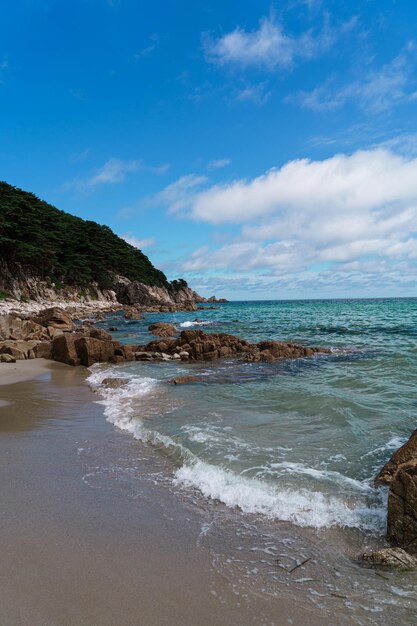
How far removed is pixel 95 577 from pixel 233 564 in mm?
1174

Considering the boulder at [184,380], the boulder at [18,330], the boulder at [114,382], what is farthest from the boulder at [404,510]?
the boulder at [18,330]

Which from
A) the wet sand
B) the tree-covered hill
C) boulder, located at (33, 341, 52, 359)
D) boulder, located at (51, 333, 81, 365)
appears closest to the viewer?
the wet sand

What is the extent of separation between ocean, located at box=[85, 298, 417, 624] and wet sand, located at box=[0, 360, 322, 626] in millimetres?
293

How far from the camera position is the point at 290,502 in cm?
459

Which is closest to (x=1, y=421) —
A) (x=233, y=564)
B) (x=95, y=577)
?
(x=95, y=577)

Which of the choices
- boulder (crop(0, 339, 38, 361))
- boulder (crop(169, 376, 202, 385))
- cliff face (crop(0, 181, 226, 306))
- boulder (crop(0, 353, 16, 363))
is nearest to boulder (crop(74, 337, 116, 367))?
boulder (crop(0, 339, 38, 361))

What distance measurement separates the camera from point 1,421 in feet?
25.1

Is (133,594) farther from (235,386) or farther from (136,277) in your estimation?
(136,277)

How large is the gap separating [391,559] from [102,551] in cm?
258

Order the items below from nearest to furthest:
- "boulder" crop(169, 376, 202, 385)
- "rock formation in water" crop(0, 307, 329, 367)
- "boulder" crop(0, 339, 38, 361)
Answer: "boulder" crop(169, 376, 202, 385), "rock formation in water" crop(0, 307, 329, 367), "boulder" crop(0, 339, 38, 361)

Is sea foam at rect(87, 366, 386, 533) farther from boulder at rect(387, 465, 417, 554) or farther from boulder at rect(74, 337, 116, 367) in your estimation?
boulder at rect(74, 337, 116, 367)

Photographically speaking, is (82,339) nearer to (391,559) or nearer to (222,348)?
(222,348)

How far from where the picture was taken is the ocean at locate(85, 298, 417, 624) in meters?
3.42

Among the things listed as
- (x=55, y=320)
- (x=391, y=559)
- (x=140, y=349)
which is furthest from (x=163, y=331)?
(x=391, y=559)
